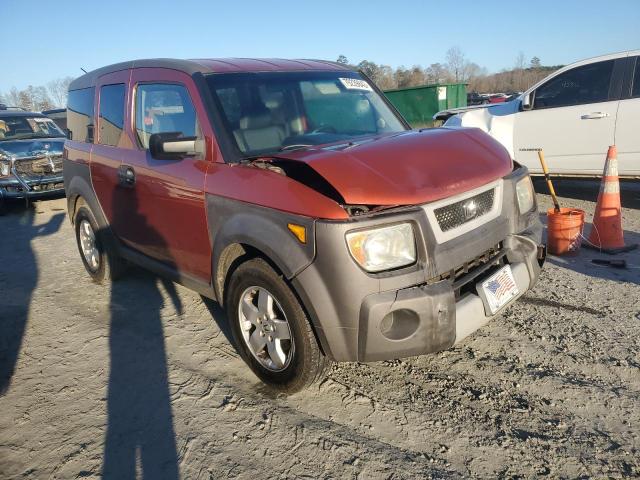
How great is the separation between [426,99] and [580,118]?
14.8 metres

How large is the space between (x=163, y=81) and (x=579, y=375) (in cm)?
332

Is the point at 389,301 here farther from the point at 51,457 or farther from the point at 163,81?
the point at 163,81

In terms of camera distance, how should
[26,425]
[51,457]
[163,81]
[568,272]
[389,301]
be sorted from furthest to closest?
[568,272] < [163,81] < [26,425] < [51,457] < [389,301]

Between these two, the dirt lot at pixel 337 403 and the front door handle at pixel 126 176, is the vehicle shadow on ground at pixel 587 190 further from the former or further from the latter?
the front door handle at pixel 126 176

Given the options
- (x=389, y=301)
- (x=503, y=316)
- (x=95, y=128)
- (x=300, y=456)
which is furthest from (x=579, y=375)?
(x=95, y=128)

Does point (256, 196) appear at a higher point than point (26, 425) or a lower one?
higher

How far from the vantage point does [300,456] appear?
236 centimetres

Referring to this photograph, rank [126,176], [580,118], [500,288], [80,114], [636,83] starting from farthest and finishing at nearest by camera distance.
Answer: [580,118] < [636,83] < [80,114] < [126,176] < [500,288]

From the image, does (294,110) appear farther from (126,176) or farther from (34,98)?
(34,98)

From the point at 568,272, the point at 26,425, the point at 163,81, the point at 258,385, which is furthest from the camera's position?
the point at 568,272

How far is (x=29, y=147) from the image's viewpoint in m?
9.02

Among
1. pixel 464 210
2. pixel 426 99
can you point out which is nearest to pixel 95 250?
pixel 464 210

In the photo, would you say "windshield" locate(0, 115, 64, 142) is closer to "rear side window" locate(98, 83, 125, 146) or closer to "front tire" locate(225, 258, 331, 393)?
"rear side window" locate(98, 83, 125, 146)

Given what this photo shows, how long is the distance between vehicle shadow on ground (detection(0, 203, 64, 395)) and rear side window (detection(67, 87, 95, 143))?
1.67m
